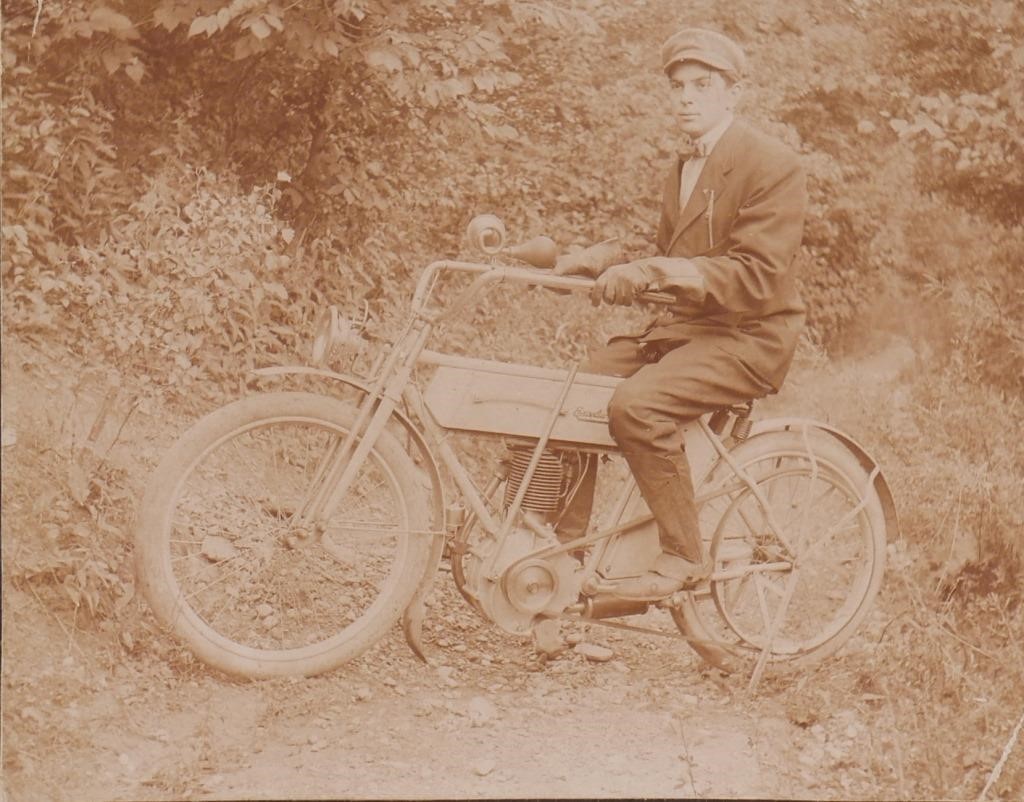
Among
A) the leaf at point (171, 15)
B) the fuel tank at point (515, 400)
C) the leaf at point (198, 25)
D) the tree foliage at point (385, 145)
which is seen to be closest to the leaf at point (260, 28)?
the tree foliage at point (385, 145)

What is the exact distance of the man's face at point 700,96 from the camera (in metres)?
3.79

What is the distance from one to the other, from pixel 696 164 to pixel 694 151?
44mm

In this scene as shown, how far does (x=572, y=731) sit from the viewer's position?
3.92 m

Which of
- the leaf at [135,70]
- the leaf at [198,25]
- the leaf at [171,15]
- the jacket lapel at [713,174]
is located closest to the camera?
the jacket lapel at [713,174]

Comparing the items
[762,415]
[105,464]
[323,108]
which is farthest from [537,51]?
[105,464]

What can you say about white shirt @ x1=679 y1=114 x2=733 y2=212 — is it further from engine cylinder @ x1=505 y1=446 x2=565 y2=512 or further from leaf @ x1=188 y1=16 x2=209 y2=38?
leaf @ x1=188 y1=16 x2=209 y2=38

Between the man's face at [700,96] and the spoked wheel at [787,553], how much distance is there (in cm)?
108

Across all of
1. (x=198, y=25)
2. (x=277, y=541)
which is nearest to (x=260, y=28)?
(x=198, y=25)

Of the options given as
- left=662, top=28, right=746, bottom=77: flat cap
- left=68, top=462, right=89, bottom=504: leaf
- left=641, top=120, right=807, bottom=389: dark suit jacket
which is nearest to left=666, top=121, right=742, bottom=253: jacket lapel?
left=641, top=120, right=807, bottom=389: dark suit jacket

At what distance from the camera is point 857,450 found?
13.8 ft

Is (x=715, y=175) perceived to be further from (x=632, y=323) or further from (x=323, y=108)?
(x=323, y=108)

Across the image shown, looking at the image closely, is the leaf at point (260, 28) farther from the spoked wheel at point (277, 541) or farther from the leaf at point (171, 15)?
the spoked wheel at point (277, 541)

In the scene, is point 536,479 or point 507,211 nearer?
point 536,479

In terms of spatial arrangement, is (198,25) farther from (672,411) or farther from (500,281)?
(672,411)
